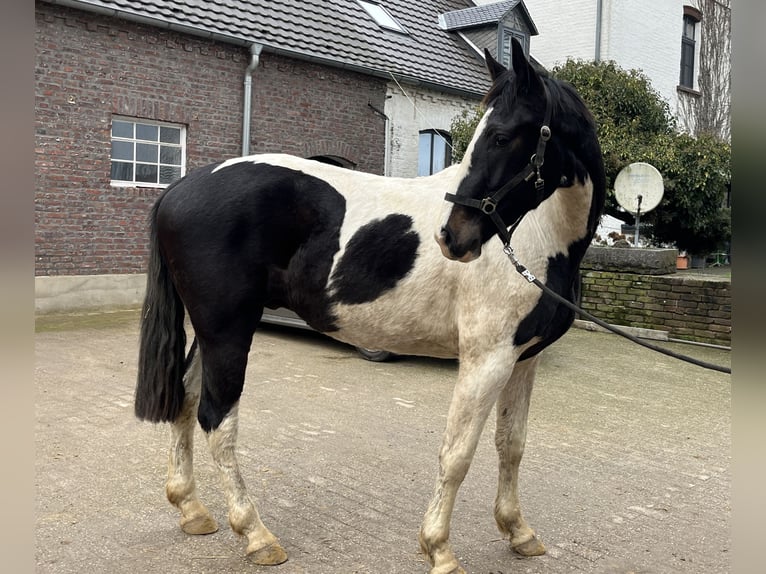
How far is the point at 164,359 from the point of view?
338 centimetres

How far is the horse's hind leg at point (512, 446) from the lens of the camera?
10.8ft

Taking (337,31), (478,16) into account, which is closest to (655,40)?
(478,16)

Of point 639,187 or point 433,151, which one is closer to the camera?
point 639,187

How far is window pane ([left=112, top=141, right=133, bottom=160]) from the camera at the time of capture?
10.4 m

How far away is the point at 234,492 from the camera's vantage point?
3168 mm

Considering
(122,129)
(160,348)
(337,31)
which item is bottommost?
(160,348)

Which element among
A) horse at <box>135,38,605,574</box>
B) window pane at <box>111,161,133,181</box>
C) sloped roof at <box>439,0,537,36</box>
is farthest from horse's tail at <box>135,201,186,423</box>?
sloped roof at <box>439,0,537,36</box>

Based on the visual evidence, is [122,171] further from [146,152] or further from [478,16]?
[478,16]

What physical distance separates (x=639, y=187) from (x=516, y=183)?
8316 mm

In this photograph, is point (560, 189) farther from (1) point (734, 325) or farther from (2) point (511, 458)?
(1) point (734, 325)

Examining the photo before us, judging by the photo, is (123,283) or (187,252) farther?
(123,283)

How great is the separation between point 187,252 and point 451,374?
464 centimetres
